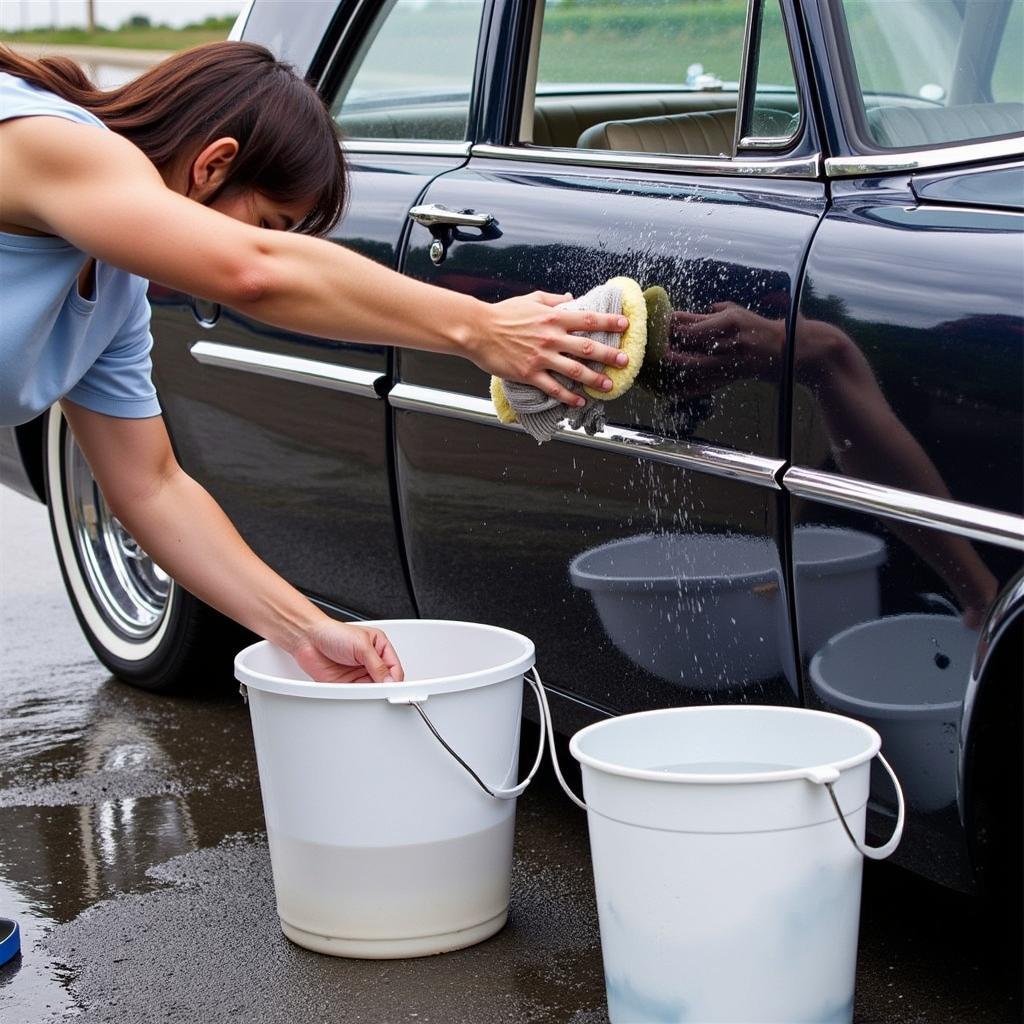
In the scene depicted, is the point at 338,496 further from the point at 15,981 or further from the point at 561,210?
the point at 15,981

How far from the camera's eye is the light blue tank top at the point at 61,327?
2.19 metres

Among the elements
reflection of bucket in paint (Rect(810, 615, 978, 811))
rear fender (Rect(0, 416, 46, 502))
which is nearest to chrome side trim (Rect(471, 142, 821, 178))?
reflection of bucket in paint (Rect(810, 615, 978, 811))

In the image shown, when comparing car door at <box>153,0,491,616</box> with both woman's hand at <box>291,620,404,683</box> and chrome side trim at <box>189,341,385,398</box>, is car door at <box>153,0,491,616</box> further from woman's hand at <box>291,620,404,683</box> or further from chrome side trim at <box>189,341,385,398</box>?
woman's hand at <box>291,620,404,683</box>

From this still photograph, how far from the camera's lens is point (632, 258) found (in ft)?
8.15

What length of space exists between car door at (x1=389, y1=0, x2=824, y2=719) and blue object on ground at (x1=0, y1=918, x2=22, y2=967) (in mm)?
926

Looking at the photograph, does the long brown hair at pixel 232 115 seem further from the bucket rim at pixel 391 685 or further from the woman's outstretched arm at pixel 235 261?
the bucket rim at pixel 391 685

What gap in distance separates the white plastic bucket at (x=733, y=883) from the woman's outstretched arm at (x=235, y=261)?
57 centimetres

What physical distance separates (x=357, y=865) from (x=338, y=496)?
926mm

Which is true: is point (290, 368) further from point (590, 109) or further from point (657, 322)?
point (657, 322)

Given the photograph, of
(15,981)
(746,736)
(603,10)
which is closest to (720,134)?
(603,10)

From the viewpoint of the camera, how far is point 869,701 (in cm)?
220

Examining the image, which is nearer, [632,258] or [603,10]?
[632,258]

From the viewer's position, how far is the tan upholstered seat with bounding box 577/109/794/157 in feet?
9.52

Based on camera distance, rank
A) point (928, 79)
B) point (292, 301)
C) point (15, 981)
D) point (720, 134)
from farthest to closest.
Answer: point (720, 134) < point (15, 981) < point (928, 79) < point (292, 301)
